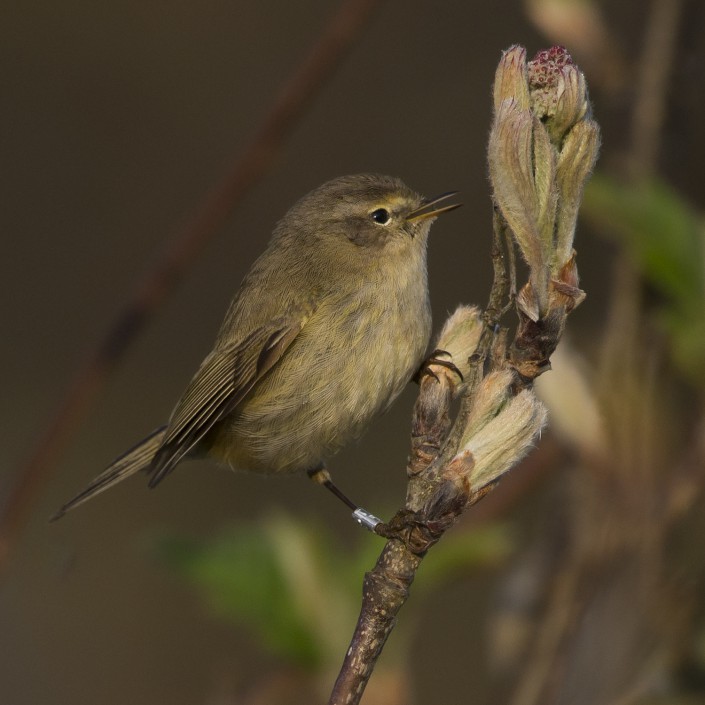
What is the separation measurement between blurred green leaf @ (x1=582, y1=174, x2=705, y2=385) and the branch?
64 cm

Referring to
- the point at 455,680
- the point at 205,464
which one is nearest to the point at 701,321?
the point at 455,680

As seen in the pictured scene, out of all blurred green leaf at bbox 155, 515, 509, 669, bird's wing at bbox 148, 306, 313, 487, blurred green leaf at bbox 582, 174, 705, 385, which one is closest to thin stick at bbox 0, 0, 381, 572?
blurred green leaf at bbox 155, 515, 509, 669

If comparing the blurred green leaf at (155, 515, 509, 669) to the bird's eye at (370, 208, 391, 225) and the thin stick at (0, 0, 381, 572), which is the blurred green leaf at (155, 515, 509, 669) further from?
the bird's eye at (370, 208, 391, 225)

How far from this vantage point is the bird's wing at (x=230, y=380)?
3277mm

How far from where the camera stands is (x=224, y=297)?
695 cm

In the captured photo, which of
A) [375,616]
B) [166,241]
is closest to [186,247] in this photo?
[375,616]

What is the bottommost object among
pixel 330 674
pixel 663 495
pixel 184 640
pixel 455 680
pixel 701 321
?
pixel 184 640

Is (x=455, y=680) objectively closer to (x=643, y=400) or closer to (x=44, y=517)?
(x=44, y=517)

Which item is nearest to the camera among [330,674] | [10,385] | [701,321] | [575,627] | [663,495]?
[575,627]

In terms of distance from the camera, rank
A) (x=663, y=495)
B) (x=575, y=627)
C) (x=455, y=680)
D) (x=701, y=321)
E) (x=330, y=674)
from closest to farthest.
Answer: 1. (x=575, y=627)
2. (x=663, y=495)
3. (x=701, y=321)
4. (x=330, y=674)
5. (x=455, y=680)

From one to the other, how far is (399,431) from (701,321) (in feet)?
16.0

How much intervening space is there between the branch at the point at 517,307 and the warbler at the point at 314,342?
1715 millimetres

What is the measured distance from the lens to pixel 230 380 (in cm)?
342

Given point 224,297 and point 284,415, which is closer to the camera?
point 284,415
